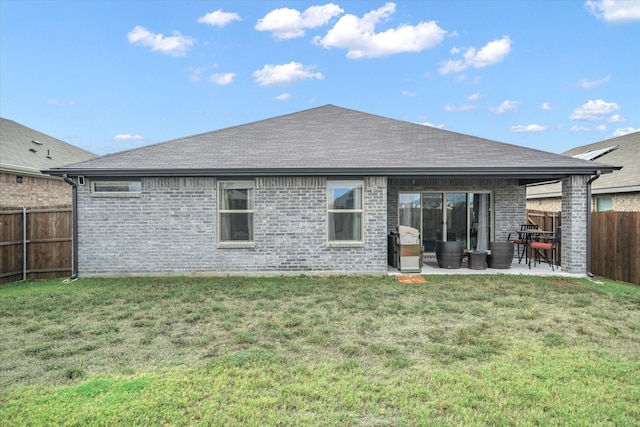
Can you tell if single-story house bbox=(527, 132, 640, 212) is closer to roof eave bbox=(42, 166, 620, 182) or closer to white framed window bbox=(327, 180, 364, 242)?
roof eave bbox=(42, 166, 620, 182)

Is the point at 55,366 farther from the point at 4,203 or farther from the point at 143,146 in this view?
the point at 4,203

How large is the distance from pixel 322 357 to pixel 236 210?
19.6ft

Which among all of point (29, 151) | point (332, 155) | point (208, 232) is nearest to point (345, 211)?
point (332, 155)

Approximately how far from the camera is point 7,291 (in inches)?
330

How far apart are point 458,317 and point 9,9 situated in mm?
18480

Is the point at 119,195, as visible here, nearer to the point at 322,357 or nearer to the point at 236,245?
the point at 236,245

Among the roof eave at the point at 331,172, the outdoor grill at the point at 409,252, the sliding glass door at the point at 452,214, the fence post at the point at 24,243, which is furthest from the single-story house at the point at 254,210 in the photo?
the sliding glass door at the point at 452,214

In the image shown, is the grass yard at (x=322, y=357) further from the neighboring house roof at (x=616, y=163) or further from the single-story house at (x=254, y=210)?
the neighboring house roof at (x=616, y=163)

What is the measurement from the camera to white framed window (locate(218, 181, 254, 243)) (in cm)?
966

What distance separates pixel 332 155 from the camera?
998 cm

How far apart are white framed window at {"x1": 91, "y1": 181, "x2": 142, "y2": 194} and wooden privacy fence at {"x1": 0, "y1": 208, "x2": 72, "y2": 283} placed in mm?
1319

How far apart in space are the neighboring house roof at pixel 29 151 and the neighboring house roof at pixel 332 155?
6200 millimetres

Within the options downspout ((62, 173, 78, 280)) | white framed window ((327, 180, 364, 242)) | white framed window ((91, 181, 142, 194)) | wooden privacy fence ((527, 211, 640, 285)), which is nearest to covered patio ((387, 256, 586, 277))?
wooden privacy fence ((527, 211, 640, 285))

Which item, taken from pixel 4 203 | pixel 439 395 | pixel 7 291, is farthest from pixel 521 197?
pixel 4 203
